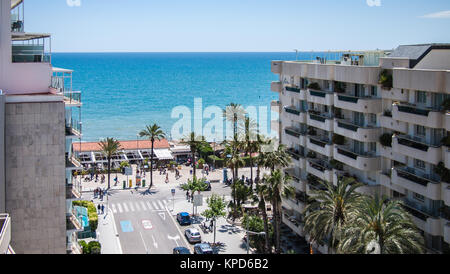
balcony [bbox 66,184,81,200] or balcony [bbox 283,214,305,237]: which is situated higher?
balcony [bbox 66,184,81,200]

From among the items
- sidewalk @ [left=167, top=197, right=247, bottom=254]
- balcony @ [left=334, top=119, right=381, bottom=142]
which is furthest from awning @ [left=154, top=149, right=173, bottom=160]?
balcony @ [left=334, top=119, right=381, bottom=142]

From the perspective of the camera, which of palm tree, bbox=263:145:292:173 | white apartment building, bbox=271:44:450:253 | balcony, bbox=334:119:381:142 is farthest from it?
palm tree, bbox=263:145:292:173

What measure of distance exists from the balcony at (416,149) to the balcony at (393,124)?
49cm

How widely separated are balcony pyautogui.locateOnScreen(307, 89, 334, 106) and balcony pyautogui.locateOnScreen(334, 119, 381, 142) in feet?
5.92

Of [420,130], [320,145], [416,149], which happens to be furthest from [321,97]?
[416,149]

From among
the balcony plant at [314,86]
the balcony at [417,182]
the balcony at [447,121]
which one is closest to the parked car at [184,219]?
the balcony plant at [314,86]

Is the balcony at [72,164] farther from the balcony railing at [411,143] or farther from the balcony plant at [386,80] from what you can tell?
the balcony plant at [386,80]

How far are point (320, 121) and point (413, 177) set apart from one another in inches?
447

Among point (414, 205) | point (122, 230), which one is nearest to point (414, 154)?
point (414, 205)

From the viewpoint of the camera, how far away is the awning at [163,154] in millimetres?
78275

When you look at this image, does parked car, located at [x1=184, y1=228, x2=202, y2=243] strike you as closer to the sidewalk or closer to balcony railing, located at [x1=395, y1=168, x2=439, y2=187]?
the sidewalk

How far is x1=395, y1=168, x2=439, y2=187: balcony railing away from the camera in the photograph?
97.8ft

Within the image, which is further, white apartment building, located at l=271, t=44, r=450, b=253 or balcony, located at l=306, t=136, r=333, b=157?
balcony, located at l=306, t=136, r=333, b=157

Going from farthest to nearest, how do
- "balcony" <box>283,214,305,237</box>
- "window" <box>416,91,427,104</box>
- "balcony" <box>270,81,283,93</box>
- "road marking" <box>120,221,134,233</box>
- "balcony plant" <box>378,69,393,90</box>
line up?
"balcony" <box>270,81,283,93</box>, "road marking" <box>120,221,134,233</box>, "balcony" <box>283,214,305,237</box>, "balcony plant" <box>378,69,393,90</box>, "window" <box>416,91,427,104</box>
